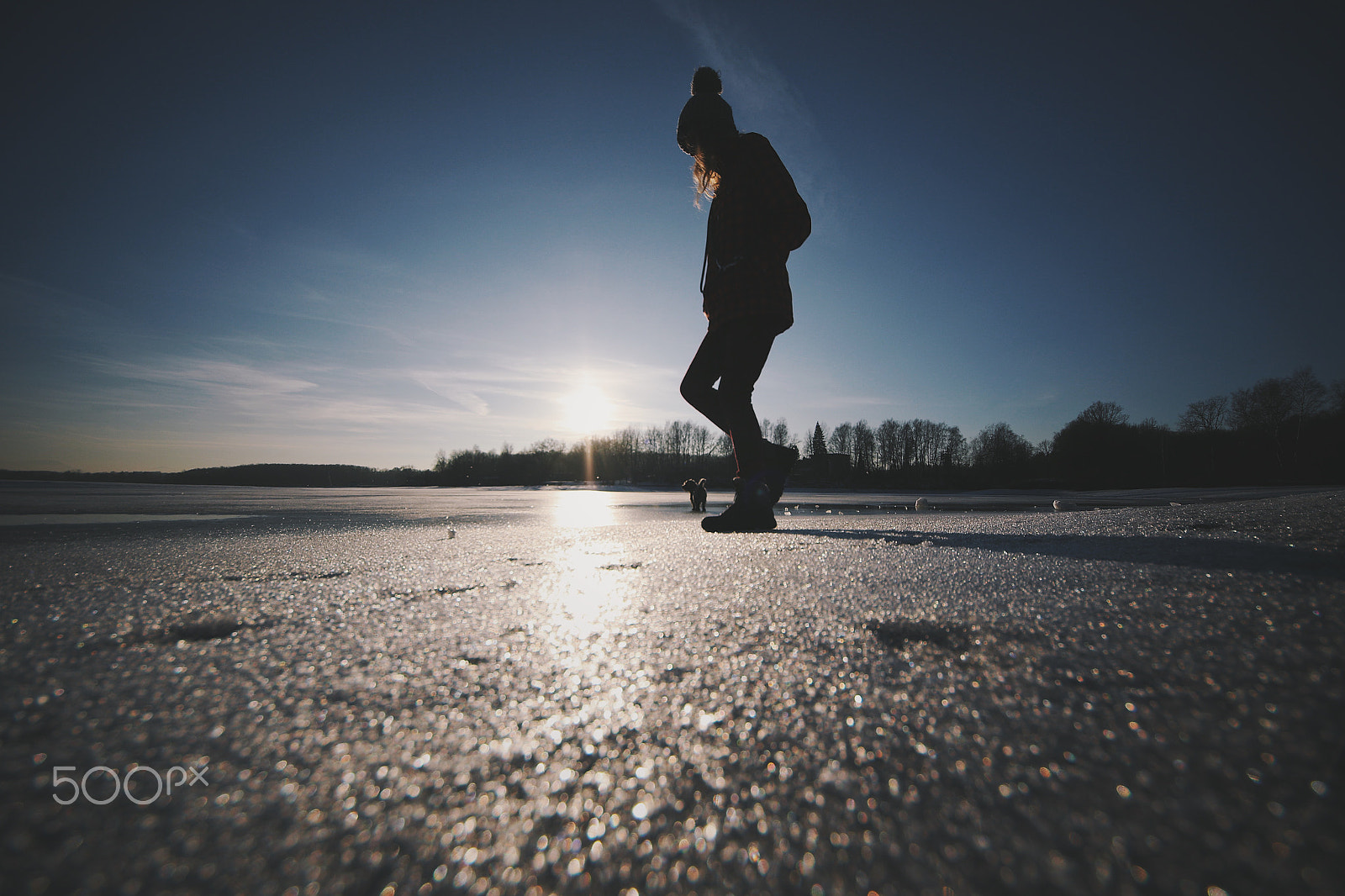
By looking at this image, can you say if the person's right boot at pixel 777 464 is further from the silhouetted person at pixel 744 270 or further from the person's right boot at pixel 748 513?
the person's right boot at pixel 748 513

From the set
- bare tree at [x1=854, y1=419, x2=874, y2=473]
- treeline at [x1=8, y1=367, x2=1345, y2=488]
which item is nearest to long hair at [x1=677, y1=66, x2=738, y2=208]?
treeline at [x1=8, y1=367, x2=1345, y2=488]

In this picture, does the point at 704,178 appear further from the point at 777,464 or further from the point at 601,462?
the point at 601,462

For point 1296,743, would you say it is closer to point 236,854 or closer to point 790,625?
point 790,625

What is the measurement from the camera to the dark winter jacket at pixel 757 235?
2.27 metres

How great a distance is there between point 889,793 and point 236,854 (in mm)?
351

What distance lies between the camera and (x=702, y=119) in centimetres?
245

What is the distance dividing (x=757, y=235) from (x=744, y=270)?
7.4 inches

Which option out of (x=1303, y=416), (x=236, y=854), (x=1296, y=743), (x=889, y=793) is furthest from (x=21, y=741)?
(x=1303, y=416)

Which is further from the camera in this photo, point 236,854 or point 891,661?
point 891,661

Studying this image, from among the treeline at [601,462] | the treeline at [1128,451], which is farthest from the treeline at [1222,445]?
the treeline at [601,462]

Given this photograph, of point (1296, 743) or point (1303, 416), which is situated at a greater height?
point (1303, 416)

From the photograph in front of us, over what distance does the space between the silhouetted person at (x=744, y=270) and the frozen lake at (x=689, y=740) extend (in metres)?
1.55

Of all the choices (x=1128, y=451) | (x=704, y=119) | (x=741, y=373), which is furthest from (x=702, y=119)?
(x=1128, y=451)

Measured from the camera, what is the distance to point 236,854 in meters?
0.27
